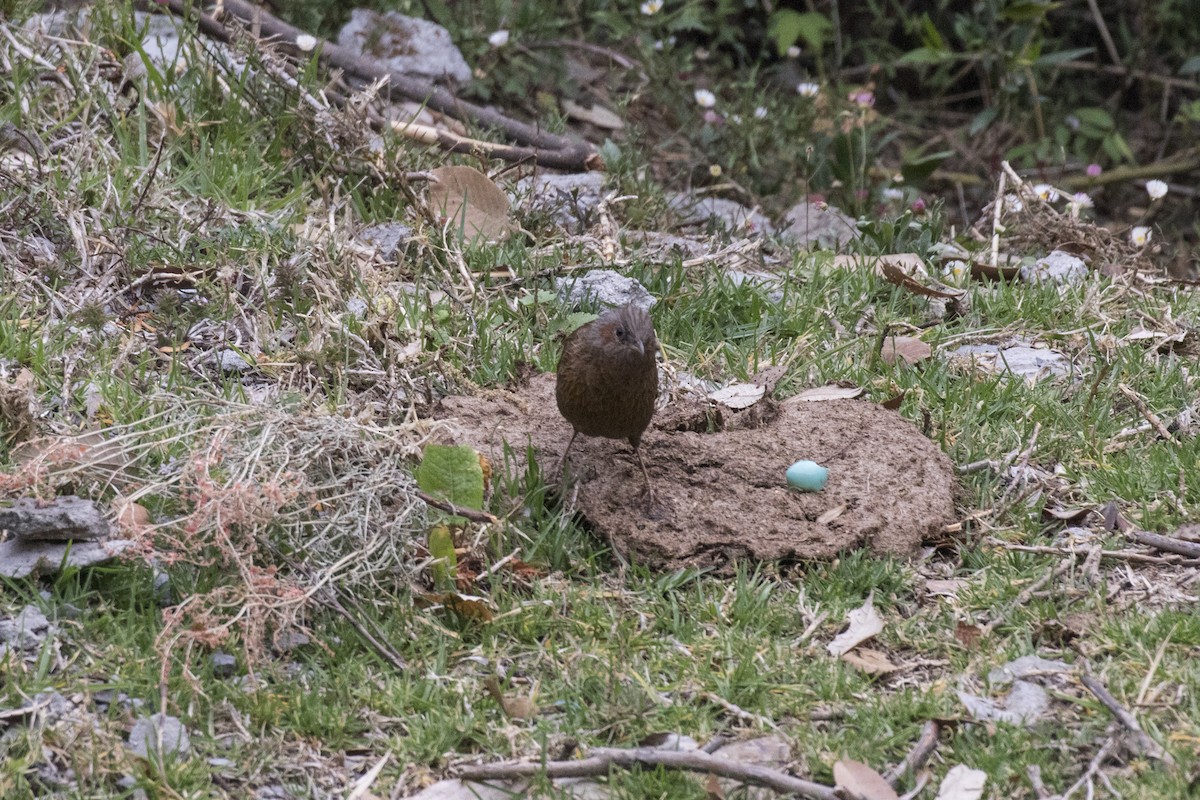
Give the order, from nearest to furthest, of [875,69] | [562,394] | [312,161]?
[562,394] < [312,161] < [875,69]

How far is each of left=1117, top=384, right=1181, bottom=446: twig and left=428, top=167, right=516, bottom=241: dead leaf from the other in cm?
245

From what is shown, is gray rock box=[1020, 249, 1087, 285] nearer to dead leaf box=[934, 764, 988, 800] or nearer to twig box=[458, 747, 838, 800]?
dead leaf box=[934, 764, 988, 800]

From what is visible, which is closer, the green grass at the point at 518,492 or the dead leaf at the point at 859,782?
the dead leaf at the point at 859,782

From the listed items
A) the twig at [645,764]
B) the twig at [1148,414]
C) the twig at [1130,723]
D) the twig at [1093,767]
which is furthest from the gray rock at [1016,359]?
the twig at [645,764]

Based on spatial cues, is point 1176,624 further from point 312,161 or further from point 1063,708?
point 312,161

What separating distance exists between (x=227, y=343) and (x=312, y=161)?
54.9 inches

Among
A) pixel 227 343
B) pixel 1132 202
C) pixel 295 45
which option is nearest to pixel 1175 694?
pixel 227 343

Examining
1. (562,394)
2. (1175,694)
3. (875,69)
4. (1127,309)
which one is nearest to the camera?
(1175,694)

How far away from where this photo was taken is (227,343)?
14.4 ft

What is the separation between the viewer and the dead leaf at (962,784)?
2754 millimetres

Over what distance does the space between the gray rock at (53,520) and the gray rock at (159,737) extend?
580 mm

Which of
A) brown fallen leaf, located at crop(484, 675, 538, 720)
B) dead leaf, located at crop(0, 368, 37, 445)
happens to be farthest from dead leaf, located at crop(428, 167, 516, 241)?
brown fallen leaf, located at crop(484, 675, 538, 720)

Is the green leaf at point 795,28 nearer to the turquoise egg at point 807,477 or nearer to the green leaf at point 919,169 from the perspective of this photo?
the green leaf at point 919,169

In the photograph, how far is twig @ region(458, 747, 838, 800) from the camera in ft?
9.02
